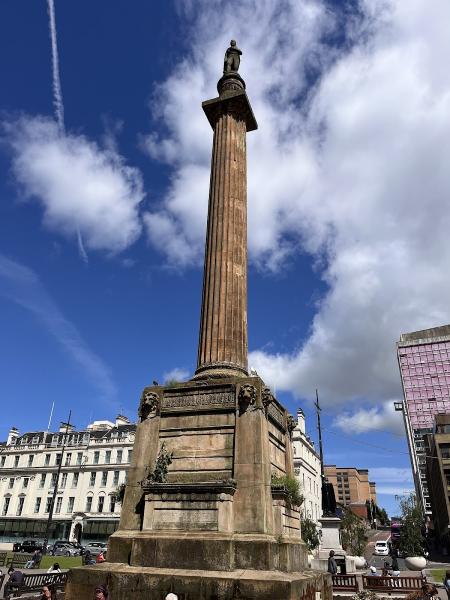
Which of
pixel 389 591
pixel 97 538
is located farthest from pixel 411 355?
pixel 389 591

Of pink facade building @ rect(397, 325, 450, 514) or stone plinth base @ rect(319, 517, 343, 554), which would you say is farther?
pink facade building @ rect(397, 325, 450, 514)

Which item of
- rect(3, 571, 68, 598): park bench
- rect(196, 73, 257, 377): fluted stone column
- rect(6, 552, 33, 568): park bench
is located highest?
rect(196, 73, 257, 377): fluted stone column

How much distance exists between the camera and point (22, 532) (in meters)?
64.0

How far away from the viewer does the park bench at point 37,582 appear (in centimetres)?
1762

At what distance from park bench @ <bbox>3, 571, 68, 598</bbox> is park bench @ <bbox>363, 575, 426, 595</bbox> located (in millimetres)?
12377

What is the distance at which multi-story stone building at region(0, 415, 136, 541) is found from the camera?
61.5m

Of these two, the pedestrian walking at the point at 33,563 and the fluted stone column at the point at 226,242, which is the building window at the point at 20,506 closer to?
the pedestrian walking at the point at 33,563

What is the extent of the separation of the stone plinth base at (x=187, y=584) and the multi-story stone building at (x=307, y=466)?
172 ft

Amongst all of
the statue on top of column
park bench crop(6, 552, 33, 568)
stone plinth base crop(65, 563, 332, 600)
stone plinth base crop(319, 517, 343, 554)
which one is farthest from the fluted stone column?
park bench crop(6, 552, 33, 568)

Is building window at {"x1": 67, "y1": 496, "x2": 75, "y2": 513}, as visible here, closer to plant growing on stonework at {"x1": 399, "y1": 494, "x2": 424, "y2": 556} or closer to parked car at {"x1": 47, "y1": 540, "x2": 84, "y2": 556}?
parked car at {"x1": 47, "y1": 540, "x2": 84, "y2": 556}

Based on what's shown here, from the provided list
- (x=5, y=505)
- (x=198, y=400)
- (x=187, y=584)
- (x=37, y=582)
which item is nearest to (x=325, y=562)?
(x=37, y=582)

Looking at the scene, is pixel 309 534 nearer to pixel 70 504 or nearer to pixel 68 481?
pixel 70 504

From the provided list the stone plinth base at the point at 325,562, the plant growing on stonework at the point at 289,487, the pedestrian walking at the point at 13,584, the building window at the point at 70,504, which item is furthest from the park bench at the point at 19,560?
the building window at the point at 70,504

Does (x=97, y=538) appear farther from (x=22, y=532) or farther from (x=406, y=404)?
(x=406, y=404)
